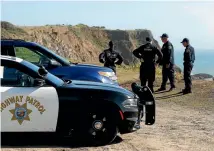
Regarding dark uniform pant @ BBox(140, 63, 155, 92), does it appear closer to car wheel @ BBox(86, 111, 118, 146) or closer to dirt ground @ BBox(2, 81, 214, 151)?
dirt ground @ BBox(2, 81, 214, 151)

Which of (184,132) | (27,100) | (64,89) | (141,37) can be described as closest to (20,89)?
(27,100)

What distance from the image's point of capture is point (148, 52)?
14133 millimetres

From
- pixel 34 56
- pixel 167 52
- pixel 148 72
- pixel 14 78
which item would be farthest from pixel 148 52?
pixel 14 78

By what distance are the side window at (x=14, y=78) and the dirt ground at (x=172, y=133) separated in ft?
3.20

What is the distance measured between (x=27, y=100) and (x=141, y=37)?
7758 centimetres

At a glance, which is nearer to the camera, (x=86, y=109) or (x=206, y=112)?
(x=86, y=109)

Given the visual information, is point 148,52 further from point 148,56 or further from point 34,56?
point 34,56

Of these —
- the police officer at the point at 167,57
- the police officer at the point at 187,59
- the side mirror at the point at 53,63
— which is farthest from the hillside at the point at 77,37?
the side mirror at the point at 53,63

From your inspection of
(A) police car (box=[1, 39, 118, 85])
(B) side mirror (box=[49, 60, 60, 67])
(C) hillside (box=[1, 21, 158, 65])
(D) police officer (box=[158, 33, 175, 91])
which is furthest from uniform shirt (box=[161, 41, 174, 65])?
(C) hillside (box=[1, 21, 158, 65])

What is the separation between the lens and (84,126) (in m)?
8.02

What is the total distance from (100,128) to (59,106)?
2.53 ft

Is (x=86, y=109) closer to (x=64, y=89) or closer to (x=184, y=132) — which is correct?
(x=64, y=89)

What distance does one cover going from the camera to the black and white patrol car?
25.2 feet

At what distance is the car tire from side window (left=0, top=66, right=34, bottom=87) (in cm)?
110
